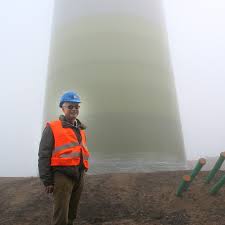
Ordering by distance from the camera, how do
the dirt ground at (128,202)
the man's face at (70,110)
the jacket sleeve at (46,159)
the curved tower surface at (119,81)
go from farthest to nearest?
the curved tower surface at (119,81), the dirt ground at (128,202), the man's face at (70,110), the jacket sleeve at (46,159)

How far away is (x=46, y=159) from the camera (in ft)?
15.5

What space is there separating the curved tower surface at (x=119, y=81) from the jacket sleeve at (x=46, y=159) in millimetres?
6383

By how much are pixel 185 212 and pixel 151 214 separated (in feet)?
2.12

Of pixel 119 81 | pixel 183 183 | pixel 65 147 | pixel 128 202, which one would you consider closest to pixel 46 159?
pixel 65 147

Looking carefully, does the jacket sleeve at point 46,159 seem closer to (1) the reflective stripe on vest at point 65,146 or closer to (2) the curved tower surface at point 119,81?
(1) the reflective stripe on vest at point 65,146

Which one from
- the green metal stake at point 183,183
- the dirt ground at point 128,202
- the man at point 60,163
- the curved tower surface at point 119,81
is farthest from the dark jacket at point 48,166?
the curved tower surface at point 119,81

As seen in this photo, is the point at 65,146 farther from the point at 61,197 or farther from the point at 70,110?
the point at 61,197

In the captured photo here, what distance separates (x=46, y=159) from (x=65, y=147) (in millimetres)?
302

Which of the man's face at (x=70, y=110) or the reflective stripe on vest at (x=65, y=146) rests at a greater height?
the man's face at (x=70, y=110)

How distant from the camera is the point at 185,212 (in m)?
6.65

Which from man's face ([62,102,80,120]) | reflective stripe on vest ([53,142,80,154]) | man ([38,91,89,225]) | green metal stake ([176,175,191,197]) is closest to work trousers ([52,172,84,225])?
man ([38,91,89,225])

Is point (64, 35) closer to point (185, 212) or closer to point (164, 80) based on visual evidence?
point (164, 80)

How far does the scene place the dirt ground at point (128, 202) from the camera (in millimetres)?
6516

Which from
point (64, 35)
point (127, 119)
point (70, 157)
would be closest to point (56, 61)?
point (64, 35)
